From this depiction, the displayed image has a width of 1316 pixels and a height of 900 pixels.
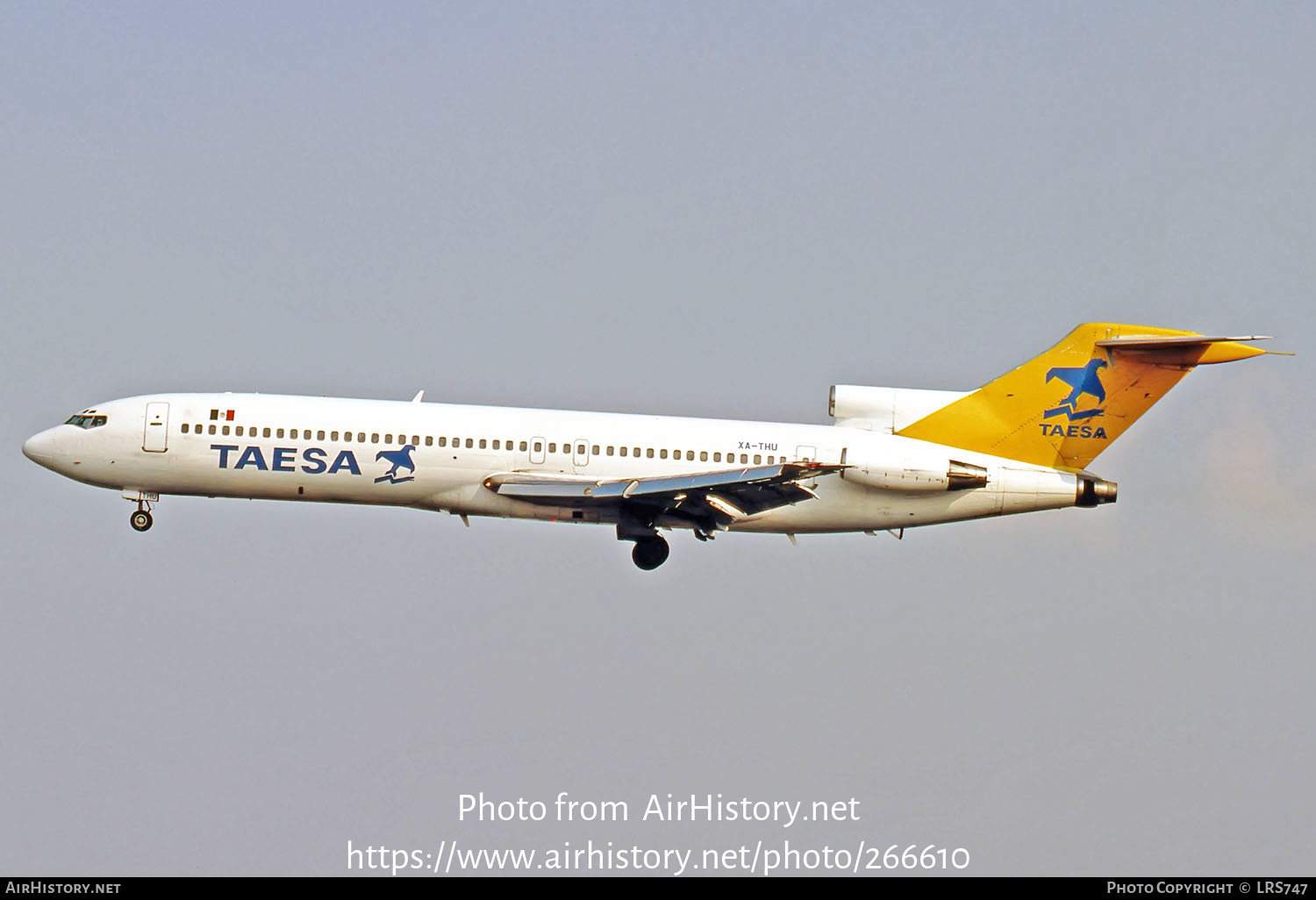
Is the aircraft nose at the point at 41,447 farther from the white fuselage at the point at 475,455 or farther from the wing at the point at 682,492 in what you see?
the wing at the point at 682,492

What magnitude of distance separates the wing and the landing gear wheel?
70 centimetres

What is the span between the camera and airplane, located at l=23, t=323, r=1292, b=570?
4188 cm

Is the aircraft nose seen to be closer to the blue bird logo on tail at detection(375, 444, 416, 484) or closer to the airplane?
the airplane

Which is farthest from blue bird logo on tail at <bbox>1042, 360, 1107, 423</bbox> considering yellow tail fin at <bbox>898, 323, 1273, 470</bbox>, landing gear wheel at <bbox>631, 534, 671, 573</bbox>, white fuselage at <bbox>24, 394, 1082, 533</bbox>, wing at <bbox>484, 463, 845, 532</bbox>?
landing gear wheel at <bbox>631, 534, 671, 573</bbox>

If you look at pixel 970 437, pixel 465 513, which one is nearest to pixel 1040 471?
pixel 970 437

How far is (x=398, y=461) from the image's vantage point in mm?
41750

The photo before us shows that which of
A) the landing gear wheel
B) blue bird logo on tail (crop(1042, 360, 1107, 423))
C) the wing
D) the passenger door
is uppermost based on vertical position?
blue bird logo on tail (crop(1042, 360, 1107, 423))

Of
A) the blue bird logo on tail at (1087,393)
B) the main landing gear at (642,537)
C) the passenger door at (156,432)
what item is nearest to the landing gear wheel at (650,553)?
the main landing gear at (642,537)

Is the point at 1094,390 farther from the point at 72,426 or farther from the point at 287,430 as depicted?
the point at 72,426

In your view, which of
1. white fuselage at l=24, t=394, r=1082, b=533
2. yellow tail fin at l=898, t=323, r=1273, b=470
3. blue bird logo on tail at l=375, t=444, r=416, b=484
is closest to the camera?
blue bird logo on tail at l=375, t=444, r=416, b=484

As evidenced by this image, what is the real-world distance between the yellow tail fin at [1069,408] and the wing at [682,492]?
395 cm

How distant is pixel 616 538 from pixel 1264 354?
54.9 feet

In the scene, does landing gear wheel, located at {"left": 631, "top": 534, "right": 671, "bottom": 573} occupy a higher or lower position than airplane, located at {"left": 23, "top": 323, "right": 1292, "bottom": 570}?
lower

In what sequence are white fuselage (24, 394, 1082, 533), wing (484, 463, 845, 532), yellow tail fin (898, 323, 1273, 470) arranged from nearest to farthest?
wing (484, 463, 845, 532), white fuselage (24, 394, 1082, 533), yellow tail fin (898, 323, 1273, 470)
